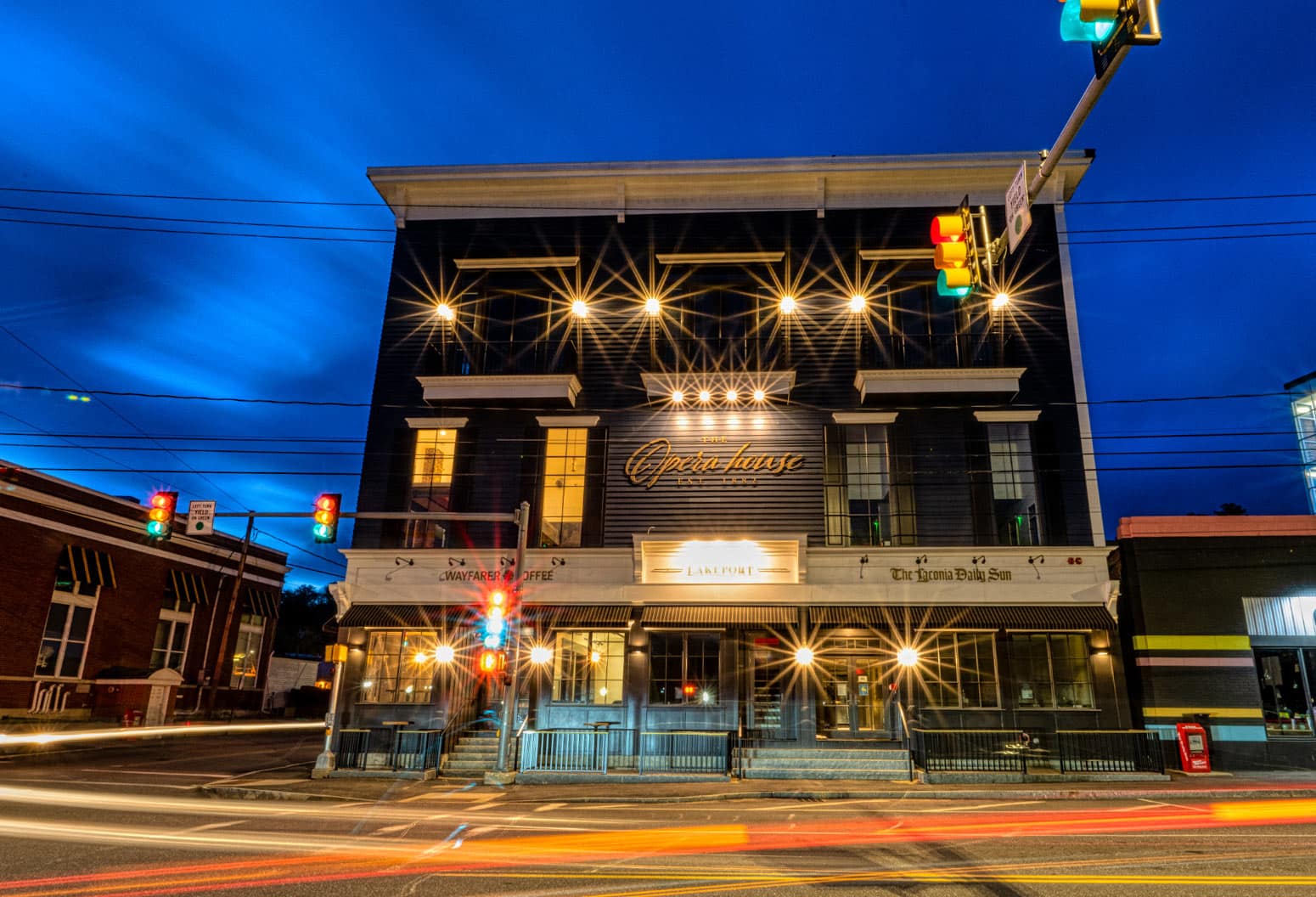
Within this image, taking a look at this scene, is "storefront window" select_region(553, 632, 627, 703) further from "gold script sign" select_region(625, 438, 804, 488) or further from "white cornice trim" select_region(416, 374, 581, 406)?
"white cornice trim" select_region(416, 374, 581, 406)

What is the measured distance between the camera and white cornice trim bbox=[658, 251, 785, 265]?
76.4 ft

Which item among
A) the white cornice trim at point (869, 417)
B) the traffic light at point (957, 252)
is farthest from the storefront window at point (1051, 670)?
the traffic light at point (957, 252)

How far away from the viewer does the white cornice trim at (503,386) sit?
22.6m

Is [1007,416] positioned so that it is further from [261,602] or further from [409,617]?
[261,602]

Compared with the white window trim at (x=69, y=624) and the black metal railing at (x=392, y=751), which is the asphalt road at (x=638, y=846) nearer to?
the black metal railing at (x=392, y=751)

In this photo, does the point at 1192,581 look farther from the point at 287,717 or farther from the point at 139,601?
the point at 287,717

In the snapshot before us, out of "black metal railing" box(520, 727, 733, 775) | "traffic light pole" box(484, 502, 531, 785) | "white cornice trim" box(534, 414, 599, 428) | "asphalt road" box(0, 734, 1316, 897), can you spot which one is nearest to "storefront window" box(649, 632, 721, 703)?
"black metal railing" box(520, 727, 733, 775)

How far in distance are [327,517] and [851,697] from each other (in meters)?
13.4

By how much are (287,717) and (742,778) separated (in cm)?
3709

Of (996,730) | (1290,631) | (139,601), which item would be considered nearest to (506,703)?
(996,730)

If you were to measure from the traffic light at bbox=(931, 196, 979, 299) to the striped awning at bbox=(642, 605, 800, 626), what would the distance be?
13101 mm

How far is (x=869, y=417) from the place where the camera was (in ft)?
72.0

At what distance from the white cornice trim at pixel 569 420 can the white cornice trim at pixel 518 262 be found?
4579 millimetres

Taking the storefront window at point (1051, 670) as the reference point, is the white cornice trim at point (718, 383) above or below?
above
